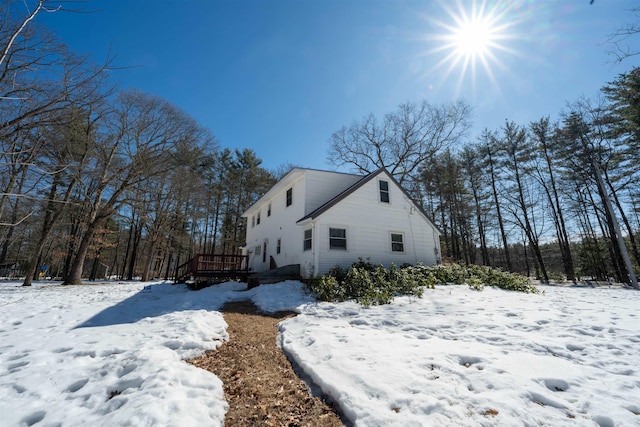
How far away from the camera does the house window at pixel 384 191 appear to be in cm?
1460

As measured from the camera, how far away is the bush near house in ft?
29.9

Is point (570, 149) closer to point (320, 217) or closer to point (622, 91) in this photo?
point (622, 91)

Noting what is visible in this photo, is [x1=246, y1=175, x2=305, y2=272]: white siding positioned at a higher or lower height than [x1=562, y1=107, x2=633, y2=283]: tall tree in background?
lower

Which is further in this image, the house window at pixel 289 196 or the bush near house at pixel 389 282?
the house window at pixel 289 196

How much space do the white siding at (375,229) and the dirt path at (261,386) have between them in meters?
6.88

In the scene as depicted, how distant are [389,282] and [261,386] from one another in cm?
769

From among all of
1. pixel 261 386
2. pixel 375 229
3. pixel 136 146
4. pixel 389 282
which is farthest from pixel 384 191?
pixel 136 146

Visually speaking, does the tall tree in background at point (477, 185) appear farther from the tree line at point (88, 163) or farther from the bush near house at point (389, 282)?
the tree line at point (88, 163)

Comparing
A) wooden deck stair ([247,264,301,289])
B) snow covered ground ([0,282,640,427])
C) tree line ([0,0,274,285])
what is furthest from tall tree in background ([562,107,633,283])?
tree line ([0,0,274,285])

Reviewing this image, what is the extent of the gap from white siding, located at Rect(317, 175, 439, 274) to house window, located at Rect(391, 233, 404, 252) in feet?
0.67

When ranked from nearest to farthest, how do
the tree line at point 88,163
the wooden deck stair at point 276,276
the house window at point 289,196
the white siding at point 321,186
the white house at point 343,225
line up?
the tree line at point 88,163 < the wooden deck stair at point 276,276 < the white house at point 343,225 < the white siding at point 321,186 < the house window at point 289,196

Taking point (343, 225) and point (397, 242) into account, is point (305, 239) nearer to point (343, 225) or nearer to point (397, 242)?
point (343, 225)

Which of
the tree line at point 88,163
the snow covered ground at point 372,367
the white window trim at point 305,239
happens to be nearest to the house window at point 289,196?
the white window trim at point 305,239

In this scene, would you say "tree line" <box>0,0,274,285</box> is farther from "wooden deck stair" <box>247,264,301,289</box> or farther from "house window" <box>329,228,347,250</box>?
"house window" <box>329,228,347,250</box>
